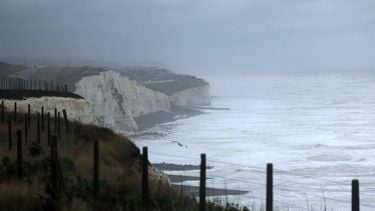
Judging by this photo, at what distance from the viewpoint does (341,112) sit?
261 ft

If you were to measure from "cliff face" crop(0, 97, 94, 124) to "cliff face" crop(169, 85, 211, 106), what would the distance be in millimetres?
72319

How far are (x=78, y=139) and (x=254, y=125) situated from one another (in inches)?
2005

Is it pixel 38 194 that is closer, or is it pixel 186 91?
pixel 38 194

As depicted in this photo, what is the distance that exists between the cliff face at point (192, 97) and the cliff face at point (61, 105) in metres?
72.3

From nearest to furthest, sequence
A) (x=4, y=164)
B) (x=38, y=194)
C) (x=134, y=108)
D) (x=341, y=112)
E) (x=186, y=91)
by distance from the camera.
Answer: (x=38, y=194) < (x=4, y=164) < (x=341, y=112) < (x=134, y=108) < (x=186, y=91)

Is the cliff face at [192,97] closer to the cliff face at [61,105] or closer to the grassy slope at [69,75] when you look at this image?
the grassy slope at [69,75]

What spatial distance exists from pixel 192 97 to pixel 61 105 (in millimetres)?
83395

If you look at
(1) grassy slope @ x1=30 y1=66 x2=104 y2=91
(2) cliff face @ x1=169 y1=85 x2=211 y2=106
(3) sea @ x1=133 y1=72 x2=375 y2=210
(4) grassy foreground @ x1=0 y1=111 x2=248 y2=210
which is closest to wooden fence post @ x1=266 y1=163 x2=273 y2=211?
(3) sea @ x1=133 y1=72 x2=375 y2=210

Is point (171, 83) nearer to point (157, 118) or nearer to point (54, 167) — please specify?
point (157, 118)

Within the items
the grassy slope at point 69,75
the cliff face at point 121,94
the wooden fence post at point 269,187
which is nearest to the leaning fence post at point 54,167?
the wooden fence post at point 269,187

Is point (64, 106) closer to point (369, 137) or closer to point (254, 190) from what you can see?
point (254, 190)

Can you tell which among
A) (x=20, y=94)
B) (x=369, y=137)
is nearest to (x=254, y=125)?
(x=369, y=137)

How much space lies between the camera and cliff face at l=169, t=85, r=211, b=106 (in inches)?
4535

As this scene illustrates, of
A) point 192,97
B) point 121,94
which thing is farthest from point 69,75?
point 192,97
